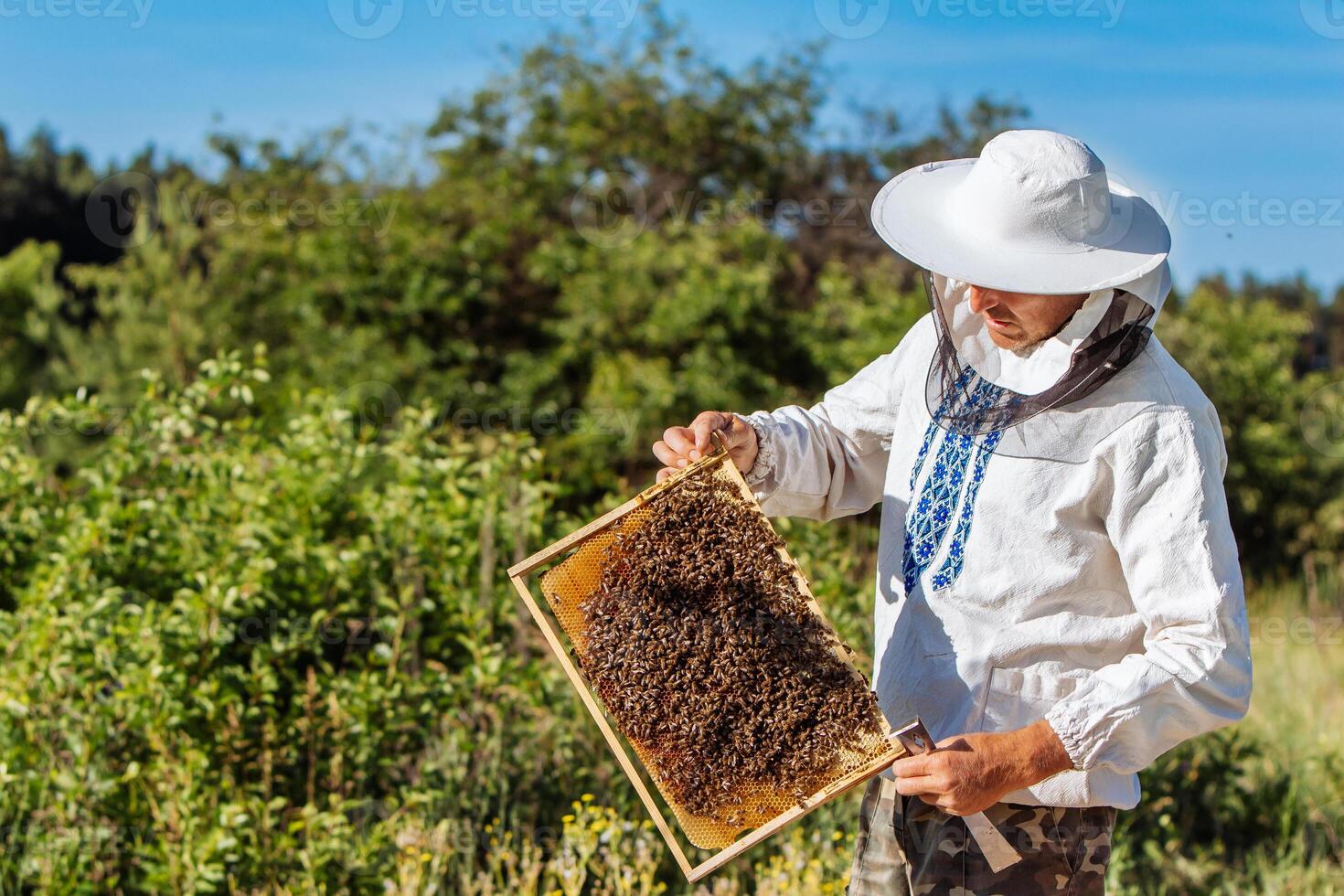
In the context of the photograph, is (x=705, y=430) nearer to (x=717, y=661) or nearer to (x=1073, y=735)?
(x=717, y=661)

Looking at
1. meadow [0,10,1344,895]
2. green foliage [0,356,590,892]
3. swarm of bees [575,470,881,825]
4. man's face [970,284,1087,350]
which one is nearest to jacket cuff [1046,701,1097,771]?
swarm of bees [575,470,881,825]

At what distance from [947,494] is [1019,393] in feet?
0.85

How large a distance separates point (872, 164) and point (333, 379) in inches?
231

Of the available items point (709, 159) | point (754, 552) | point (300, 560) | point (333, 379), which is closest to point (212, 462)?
point (300, 560)

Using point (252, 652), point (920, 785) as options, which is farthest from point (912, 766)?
point (252, 652)

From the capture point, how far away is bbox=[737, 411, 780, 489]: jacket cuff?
2744 mm

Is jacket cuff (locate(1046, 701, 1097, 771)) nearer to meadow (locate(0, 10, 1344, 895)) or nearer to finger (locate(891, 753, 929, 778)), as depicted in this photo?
finger (locate(891, 753, 929, 778))

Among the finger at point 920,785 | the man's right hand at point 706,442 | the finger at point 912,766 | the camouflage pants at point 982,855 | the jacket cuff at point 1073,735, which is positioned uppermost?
the man's right hand at point 706,442

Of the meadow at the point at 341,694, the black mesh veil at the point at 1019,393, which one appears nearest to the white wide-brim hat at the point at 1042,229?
the black mesh veil at the point at 1019,393

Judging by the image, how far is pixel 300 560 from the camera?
4.43 meters

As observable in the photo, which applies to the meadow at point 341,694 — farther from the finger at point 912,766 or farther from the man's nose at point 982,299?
the man's nose at point 982,299

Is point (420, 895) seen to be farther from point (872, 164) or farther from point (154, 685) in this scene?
point (872, 164)

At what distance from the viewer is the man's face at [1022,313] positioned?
238 cm

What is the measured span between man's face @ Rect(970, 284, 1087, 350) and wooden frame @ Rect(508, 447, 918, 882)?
612 mm
